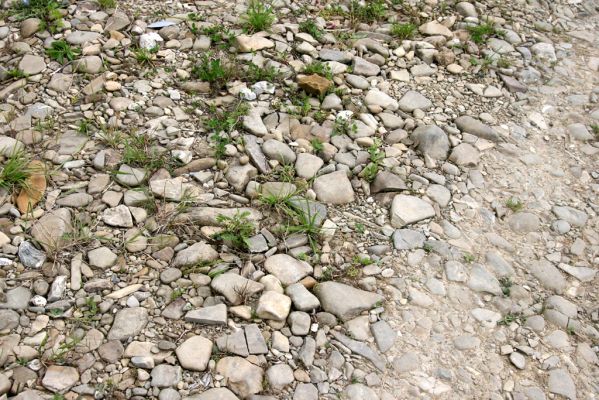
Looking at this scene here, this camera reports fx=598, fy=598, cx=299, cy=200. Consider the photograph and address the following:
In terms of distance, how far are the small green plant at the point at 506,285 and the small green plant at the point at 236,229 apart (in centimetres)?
153

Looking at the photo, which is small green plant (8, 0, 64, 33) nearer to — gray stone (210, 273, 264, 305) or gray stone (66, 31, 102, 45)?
gray stone (66, 31, 102, 45)

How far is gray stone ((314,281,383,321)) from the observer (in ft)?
10.8

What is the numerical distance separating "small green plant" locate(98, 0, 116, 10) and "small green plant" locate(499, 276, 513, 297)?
3.73 meters

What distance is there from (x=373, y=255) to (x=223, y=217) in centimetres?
93

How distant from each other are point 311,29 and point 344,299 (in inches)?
103

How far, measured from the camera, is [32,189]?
3.62 meters

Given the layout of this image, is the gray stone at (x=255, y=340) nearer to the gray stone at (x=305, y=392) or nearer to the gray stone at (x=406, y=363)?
the gray stone at (x=305, y=392)

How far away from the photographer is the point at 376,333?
3244 millimetres

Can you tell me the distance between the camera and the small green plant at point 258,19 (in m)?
4.91

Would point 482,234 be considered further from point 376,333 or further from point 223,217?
point 223,217

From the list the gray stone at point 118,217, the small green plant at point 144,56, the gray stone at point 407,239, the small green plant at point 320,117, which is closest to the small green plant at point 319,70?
the small green plant at point 320,117

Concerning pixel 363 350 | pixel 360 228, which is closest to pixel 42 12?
pixel 360 228

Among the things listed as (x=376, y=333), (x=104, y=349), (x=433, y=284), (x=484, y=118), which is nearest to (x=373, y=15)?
(x=484, y=118)

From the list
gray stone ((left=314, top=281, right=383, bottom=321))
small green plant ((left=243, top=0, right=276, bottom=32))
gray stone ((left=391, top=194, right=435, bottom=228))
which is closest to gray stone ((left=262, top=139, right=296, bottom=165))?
gray stone ((left=391, top=194, right=435, bottom=228))
